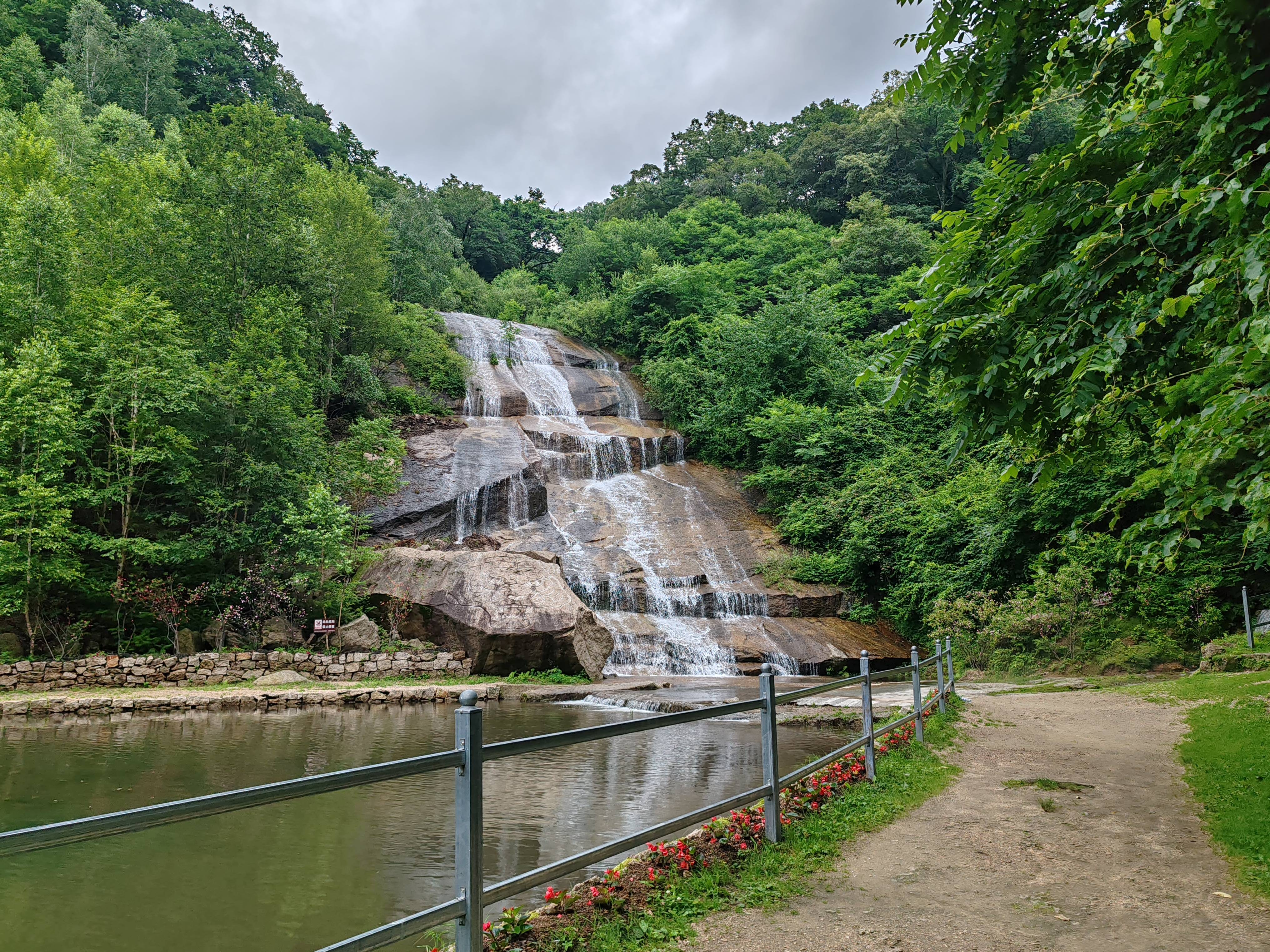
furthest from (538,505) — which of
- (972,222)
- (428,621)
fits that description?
(972,222)

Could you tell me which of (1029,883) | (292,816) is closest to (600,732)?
(1029,883)

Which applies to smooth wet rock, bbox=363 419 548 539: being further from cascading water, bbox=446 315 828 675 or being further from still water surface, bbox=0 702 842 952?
still water surface, bbox=0 702 842 952

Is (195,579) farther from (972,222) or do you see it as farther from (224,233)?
(972,222)

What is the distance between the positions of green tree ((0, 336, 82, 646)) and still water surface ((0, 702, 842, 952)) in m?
4.10

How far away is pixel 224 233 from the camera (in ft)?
65.5

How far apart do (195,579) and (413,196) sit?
1183 inches

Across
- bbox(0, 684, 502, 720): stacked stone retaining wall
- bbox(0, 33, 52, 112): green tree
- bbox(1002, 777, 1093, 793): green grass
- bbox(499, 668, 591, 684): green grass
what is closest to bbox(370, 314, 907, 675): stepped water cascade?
bbox(499, 668, 591, 684): green grass

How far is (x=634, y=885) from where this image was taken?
3.76 m

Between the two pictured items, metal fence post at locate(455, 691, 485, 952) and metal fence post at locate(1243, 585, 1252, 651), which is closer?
metal fence post at locate(455, 691, 485, 952)

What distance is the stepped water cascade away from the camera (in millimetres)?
17688

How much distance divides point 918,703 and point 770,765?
12.8ft

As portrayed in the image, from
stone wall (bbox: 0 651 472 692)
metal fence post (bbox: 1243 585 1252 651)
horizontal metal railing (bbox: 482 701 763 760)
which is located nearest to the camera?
horizontal metal railing (bbox: 482 701 763 760)

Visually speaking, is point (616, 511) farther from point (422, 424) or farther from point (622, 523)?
point (422, 424)

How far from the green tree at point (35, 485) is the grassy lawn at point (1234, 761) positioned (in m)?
16.9
